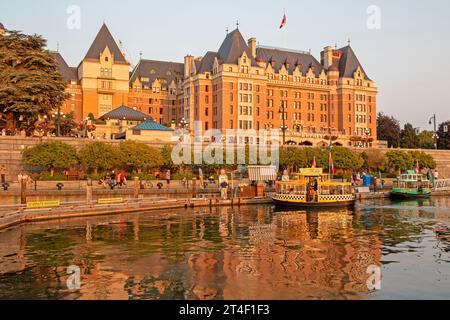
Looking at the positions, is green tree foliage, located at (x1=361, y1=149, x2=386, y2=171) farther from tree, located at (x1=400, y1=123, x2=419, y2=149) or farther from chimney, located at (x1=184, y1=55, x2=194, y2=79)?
chimney, located at (x1=184, y1=55, x2=194, y2=79)

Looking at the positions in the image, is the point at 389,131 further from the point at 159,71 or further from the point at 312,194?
the point at 312,194

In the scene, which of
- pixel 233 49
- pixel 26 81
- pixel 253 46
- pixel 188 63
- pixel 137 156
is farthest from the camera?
pixel 188 63

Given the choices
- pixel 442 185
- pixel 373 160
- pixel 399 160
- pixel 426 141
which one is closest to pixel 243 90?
pixel 373 160

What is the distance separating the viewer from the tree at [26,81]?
185 ft

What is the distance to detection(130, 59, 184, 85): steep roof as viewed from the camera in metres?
115

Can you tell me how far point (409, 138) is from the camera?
383 ft

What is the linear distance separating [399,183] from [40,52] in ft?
159

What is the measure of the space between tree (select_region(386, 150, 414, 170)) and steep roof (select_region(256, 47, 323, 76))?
3563 cm

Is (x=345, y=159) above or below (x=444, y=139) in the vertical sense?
below

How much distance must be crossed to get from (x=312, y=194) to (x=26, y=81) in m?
37.3

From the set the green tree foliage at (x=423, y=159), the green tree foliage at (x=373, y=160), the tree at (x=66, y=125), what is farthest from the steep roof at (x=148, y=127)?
the green tree foliage at (x=423, y=159)

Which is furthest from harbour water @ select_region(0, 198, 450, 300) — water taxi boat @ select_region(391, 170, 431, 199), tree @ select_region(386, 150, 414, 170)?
tree @ select_region(386, 150, 414, 170)

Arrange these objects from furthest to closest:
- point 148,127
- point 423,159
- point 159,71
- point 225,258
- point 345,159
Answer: point 159,71 → point 423,159 → point 345,159 → point 148,127 → point 225,258
